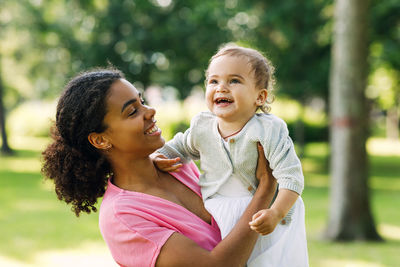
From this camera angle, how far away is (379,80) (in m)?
19.5

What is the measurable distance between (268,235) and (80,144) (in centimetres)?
93

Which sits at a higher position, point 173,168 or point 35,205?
point 35,205

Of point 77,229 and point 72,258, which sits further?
point 77,229

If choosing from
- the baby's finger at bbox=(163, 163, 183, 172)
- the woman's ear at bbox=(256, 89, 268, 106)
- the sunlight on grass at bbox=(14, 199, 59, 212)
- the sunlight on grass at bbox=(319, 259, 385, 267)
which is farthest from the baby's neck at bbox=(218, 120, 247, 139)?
the sunlight on grass at bbox=(14, 199, 59, 212)

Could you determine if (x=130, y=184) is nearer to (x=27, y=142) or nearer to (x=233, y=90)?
(x=233, y=90)

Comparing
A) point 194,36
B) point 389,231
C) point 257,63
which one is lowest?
point 257,63

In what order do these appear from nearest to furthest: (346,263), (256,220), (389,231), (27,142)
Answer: (256,220) < (346,263) < (389,231) < (27,142)

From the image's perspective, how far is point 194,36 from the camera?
1712cm

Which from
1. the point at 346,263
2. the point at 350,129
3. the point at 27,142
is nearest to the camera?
the point at 346,263

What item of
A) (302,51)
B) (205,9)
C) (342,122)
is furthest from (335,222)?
(205,9)

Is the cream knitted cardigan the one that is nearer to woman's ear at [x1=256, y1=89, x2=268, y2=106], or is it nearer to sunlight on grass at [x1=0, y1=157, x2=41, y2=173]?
woman's ear at [x1=256, y1=89, x2=268, y2=106]

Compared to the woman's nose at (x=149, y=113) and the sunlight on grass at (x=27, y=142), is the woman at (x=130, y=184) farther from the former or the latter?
the sunlight on grass at (x=27, y=142)

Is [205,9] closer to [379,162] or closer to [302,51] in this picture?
[302,51]

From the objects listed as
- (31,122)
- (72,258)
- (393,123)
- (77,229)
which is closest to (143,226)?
(72,258)
